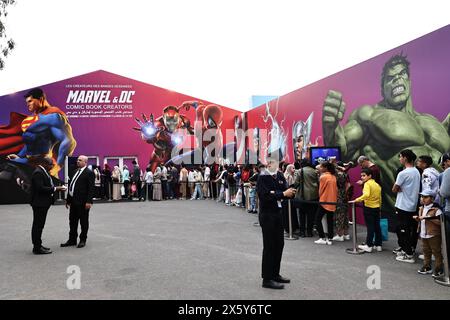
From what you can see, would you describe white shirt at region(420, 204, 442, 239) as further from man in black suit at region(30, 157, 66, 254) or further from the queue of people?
man in black suit at region(30, 157, 66, 254)

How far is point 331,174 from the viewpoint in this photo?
7.73 m

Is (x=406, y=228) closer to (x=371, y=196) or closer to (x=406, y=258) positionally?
(x=406, y=258)

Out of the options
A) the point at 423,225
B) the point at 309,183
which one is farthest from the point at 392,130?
the point at 423,225

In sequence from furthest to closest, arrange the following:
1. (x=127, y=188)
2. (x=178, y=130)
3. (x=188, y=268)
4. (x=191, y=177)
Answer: (x=178, y=130), (x=191, y=177), (x=127, y=188), (x=188, y=268)

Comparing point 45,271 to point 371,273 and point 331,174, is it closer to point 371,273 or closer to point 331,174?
point 371,273

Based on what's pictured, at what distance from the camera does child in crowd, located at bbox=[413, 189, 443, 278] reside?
16.8 feet

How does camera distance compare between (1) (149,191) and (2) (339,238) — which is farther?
(1) (149,191)

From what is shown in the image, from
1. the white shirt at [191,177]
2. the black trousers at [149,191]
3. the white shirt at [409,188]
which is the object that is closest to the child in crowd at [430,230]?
the white shirt at [409,188]

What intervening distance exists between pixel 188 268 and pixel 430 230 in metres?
3.38

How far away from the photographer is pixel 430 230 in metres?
5.17

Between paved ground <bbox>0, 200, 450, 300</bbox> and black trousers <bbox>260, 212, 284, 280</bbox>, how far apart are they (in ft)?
0.76

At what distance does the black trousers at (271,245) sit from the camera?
4.65 meters

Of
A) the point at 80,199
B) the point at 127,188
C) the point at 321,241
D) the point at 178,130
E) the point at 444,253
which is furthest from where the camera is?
the point at 178,130
